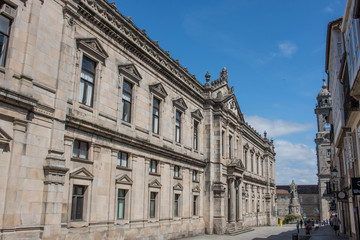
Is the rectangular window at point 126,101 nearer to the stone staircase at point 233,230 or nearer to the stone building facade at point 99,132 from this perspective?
the stone building facade at point 99,132

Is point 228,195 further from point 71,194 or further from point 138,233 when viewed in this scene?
point 71,194

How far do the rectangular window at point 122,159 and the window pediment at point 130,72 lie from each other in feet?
14.1

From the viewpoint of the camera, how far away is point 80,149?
15094mm

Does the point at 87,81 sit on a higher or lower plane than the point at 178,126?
higher

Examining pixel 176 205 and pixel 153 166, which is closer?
pixel 153 166

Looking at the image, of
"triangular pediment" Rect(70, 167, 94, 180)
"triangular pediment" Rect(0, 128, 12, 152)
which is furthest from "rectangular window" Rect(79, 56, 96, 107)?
"triangular pediment" Rect(0, 128, 12, 152)

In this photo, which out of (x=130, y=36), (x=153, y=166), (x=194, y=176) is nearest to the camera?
(x=130, y=36)

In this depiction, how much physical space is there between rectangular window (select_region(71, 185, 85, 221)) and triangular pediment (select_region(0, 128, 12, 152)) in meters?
4.13

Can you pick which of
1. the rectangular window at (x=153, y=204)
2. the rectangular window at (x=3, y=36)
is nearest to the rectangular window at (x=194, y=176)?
the rectangular window at (x=153, y=204)

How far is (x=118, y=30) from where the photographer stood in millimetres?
17750

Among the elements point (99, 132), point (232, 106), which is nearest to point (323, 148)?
point (232, 106)

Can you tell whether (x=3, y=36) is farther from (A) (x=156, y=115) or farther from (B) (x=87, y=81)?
(A) (x=156, y=115)

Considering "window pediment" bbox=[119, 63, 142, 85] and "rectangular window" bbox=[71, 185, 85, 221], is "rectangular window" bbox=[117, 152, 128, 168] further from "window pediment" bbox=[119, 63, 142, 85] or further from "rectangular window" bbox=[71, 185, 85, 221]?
"window pediment" bbox=[119, 63, 142, 85]

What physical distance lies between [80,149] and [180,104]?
1082 centimetres
